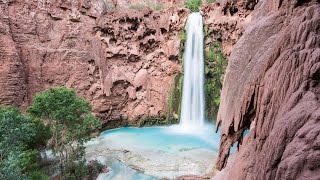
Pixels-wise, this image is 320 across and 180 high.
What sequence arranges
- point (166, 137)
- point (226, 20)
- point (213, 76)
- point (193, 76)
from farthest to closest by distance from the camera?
point (193, 76) < point (213, 76) < point (226, 20) < point (166, 137)

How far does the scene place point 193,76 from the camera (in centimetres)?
1930

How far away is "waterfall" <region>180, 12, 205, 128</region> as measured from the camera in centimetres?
1905

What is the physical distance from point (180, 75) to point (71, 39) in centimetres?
746

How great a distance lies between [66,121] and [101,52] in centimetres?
827

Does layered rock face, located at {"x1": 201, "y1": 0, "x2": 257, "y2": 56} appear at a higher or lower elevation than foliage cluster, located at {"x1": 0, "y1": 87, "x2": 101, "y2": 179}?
higher

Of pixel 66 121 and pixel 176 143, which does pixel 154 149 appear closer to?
pixel 176 143

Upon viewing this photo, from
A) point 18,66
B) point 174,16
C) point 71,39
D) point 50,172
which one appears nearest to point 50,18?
point 71,39

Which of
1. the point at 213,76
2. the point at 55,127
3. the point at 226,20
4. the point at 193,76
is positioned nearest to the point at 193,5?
the point at 226,20

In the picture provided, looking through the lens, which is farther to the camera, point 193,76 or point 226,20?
point 193,76

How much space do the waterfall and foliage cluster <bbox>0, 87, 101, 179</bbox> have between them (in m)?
8.54

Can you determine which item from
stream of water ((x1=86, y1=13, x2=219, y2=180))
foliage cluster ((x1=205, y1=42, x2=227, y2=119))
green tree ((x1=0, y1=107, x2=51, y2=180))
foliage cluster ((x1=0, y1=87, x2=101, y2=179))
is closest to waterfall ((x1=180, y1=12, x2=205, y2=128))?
stream of water ((x1=86, y1=13, x2=219, y2=180))

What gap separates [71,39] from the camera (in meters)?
17.7

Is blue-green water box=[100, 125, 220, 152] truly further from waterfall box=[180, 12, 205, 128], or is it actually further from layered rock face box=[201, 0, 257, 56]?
layered rock face box=[201, 0, 257, 56]

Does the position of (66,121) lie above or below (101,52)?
below
